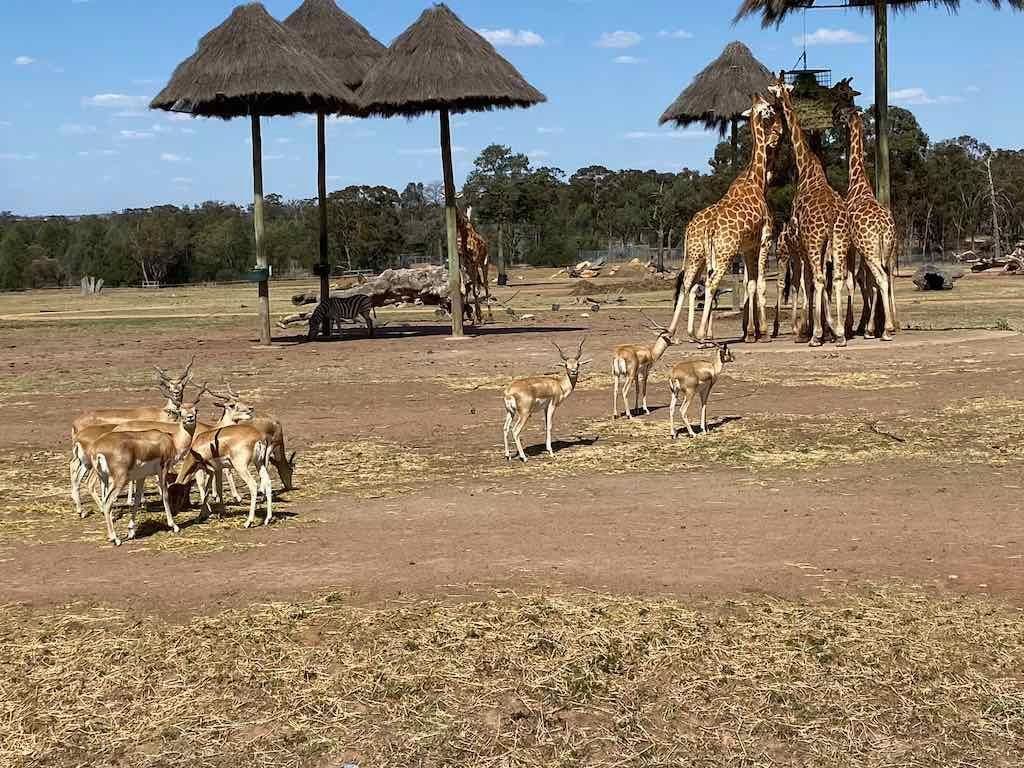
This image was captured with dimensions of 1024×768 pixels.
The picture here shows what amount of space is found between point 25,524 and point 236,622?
3.28m

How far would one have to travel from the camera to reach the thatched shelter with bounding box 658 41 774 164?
104ft

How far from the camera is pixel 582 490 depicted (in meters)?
9.60

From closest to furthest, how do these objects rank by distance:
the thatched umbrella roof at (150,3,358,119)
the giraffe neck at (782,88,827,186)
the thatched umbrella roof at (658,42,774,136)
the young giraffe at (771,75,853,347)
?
the young giraffe at (771,75,853,347) → the giraffe neck at (782,88,827,186) → the thatched umbrella roof at (150,3,358,119) → the thatched umbrella roof at (658,42,774,136)

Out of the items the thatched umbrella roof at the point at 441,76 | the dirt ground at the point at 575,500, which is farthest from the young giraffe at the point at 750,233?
the thatched umbrella roof at the point at 441,76

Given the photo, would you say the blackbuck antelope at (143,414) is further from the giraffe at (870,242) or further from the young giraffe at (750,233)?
the giraffe at (870,242)

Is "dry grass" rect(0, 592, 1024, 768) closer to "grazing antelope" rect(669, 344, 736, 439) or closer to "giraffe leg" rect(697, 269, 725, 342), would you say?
"grazing antelope" rect(669, 344, 736, 439)

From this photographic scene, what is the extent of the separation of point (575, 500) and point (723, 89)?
82.2 feet

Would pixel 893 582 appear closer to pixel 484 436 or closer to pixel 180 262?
pixel 484 436

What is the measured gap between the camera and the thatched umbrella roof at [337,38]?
2800 cm

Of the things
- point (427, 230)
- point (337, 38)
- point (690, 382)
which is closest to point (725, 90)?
point (337, 38)

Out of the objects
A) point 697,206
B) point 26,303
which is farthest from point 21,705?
point 697,206

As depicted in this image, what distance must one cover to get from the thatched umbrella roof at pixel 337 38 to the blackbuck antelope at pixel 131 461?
20.8 metres

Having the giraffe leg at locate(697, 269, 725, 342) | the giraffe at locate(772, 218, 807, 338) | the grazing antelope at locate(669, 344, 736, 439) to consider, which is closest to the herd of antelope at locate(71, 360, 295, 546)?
the grazing antelope at locate(669, 344, 736, 439)

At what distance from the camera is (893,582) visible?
6820 millimetres
